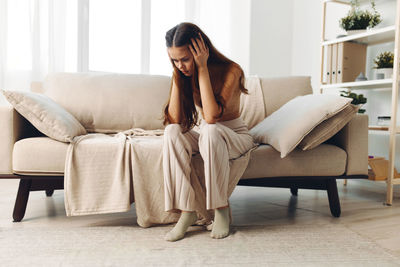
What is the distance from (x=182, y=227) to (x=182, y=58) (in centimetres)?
68

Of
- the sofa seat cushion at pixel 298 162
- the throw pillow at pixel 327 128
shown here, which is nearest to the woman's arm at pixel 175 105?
the sofa seat cushion at pixel 298 162

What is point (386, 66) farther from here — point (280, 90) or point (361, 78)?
point (280, 90)

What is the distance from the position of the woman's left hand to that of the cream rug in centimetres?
71

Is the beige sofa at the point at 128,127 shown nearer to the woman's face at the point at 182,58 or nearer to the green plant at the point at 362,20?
the woman's face at the point at 182,58

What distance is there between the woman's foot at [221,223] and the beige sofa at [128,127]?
24cm

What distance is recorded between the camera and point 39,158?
149cm

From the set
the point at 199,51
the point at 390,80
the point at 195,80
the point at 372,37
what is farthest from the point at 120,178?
the point at 372,37

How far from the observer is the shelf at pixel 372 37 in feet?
7.43

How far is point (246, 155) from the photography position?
153 cm

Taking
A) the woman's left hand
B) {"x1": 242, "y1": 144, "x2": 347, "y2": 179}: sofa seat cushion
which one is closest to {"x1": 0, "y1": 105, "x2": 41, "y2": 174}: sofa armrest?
the woman's left hand

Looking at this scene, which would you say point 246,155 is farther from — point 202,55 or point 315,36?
point 315,36

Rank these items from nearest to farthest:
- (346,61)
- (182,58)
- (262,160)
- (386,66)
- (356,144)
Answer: (182,58) → (262,160) → (356,144) → (386,66) → (346,61)

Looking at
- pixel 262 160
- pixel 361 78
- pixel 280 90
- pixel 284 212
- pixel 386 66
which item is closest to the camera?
pixel 262 160

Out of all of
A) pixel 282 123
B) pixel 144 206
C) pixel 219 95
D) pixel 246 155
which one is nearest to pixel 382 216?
pixel 282 123
